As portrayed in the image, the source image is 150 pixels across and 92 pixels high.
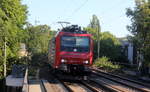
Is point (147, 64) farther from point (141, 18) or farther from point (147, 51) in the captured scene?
point (141, 18)

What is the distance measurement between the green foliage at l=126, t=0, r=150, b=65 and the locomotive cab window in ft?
30.7

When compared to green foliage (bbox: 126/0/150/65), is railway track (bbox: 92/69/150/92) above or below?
below

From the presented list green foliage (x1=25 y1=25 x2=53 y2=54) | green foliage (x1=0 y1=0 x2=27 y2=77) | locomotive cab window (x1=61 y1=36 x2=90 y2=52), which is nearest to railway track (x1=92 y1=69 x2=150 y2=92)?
locomotive cab window (x1=61 y1=36 x2=90 y2=52)

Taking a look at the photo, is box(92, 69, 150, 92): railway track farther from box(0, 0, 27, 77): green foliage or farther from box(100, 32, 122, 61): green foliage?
box(100, 32, 122, 61): green foliage

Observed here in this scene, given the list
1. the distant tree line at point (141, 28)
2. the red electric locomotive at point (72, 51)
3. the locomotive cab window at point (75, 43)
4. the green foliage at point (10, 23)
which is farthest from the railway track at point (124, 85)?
the green foliage at point (10, 23)

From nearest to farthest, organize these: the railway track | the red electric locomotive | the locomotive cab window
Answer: the railway track < the red electric locomotive < the locomotive cab window

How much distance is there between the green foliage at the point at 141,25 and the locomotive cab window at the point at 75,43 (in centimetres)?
936

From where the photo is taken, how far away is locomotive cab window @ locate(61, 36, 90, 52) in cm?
2030

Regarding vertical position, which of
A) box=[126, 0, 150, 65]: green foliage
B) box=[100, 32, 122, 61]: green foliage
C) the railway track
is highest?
box=[126, 0, 150, 65]: green foliage

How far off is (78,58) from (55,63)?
147 centimetres

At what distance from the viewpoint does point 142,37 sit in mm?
30812

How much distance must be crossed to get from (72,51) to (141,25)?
12241mm

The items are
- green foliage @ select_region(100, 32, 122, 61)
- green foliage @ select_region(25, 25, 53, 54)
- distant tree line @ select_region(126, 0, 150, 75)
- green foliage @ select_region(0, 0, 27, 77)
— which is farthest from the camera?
green foliage @ select_region(25, 25, 53, 54)

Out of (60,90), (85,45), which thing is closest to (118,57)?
(85,45)
